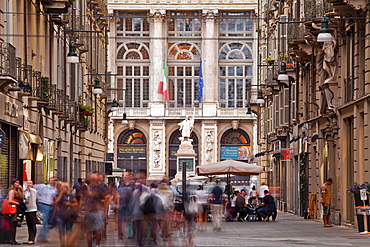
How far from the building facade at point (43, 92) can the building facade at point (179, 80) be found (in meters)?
33.5

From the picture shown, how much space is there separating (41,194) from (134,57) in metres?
63.7

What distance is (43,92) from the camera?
3066cm

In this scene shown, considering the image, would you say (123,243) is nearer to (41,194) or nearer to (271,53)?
(41,194)

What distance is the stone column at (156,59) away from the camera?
82812 millimetres

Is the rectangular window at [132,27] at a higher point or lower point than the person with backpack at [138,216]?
higher

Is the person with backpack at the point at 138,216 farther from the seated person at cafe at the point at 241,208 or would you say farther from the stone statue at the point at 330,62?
the seated person at cafe at the point at 241,208

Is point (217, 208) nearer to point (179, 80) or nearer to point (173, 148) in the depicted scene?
point (173, 148)

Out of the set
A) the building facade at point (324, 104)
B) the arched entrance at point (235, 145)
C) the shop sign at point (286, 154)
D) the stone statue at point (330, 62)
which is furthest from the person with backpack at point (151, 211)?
the arched entrance at point (235, 145)

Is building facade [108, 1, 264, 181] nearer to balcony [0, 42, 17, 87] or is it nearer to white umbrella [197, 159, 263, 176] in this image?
white umbrella [197, 159, 263, 176]

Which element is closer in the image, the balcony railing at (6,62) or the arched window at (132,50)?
the balcony railing at (6,62)

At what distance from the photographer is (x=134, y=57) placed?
84375 millimetres

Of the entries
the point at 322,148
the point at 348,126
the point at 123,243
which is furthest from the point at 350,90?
the point at 123,243

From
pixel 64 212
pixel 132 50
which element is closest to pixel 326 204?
pixel 64 212

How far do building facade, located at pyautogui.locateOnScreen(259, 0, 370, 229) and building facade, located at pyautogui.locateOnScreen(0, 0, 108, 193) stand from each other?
8.35 m
